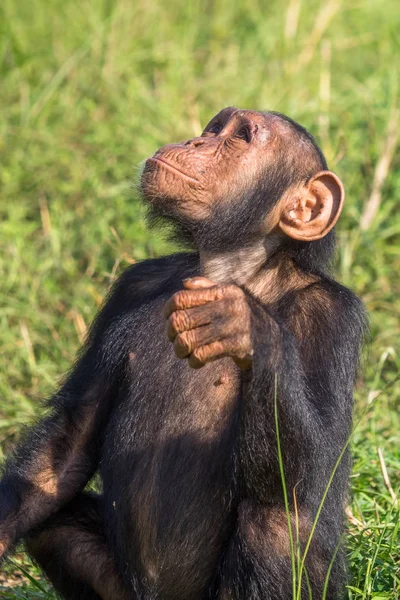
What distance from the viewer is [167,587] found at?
4191 millimetres

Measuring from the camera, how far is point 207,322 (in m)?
3.37

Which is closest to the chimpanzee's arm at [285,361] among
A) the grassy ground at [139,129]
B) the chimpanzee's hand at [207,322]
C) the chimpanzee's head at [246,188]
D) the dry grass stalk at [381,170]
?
the chimpanzee's hand at [207,322]

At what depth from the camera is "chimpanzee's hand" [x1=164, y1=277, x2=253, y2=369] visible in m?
3.35

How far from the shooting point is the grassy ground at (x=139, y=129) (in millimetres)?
6816

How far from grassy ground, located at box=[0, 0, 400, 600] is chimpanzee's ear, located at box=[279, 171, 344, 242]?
5.02 feet

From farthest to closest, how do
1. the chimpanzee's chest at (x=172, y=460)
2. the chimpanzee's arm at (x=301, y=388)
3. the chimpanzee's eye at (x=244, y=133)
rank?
the chimpanzee's eye at (x=244, y=133), the chimpanzee's chest at (x=172, y=460), the chimpanzee's arm at (x=301, y=388)

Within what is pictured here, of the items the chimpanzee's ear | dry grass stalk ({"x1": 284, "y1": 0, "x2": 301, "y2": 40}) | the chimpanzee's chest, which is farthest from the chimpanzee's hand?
dry grass stalk ({"x1": 284, "y1": 0, "x2": 301, "y2": 40})

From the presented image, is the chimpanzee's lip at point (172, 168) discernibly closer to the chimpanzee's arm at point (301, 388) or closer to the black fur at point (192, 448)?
the black fur at point (192, 448)

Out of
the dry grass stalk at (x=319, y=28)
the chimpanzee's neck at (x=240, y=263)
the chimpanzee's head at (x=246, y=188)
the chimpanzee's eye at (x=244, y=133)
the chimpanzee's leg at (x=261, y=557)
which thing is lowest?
the chimpanzee's leg at (x=261, y=557)

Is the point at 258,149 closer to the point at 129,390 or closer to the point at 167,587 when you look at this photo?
the point at 129,390

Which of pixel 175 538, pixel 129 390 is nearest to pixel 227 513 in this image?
pixel 175 538

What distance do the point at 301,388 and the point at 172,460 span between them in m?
0.74

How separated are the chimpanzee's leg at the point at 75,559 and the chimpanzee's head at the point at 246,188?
1282 mm

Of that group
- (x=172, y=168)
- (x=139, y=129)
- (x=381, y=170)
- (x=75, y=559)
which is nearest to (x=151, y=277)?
(x=172, y=168)
